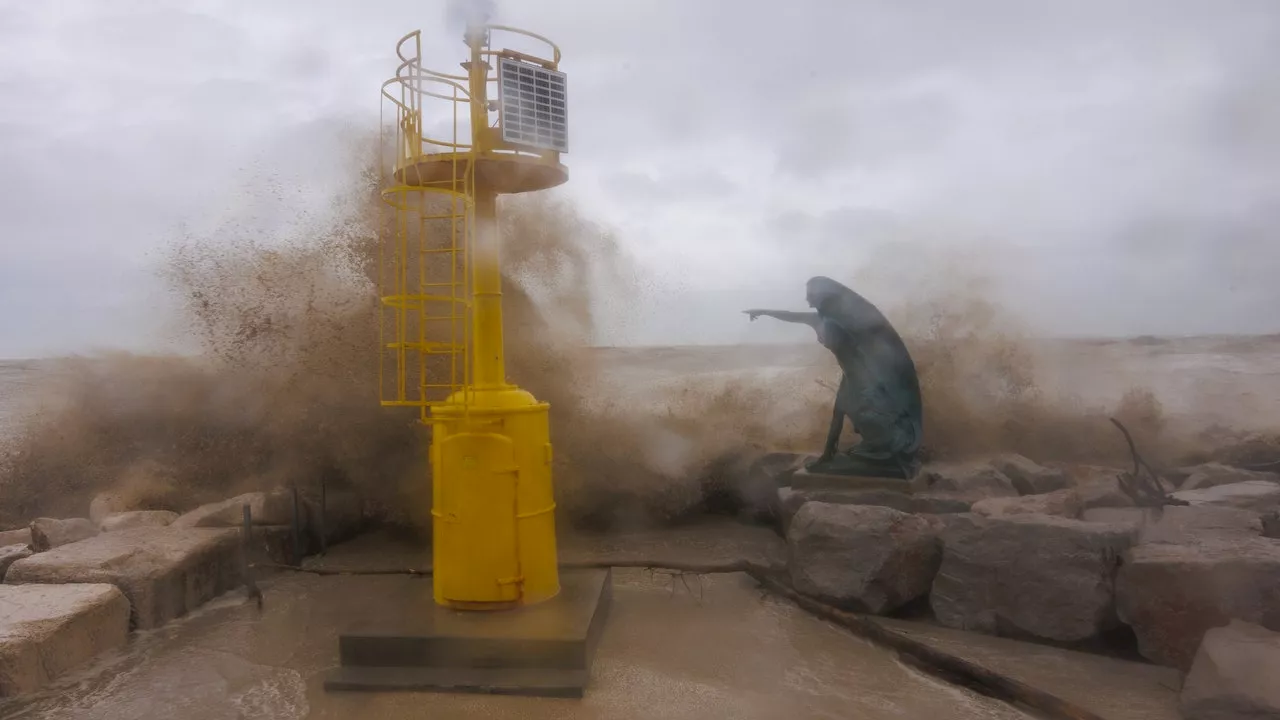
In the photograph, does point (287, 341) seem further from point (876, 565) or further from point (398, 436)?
point (876, 565)

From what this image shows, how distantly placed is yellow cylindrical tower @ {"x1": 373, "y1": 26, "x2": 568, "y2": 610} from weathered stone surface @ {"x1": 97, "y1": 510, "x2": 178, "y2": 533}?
443cm

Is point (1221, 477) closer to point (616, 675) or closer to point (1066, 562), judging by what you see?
point (1066, 562)

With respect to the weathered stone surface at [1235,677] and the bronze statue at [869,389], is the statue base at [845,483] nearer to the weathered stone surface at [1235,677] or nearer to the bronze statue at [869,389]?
the bronze statue at [869,389]

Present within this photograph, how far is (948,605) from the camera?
241 inches

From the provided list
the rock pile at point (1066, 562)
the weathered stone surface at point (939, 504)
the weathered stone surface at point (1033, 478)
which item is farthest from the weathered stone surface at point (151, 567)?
the weathered stone surface at point (1033, 478)

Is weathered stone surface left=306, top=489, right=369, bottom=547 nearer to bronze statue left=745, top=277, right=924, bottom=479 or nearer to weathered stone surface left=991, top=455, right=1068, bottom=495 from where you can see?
bronze statue left=745, top=277, right=924, bottom=479

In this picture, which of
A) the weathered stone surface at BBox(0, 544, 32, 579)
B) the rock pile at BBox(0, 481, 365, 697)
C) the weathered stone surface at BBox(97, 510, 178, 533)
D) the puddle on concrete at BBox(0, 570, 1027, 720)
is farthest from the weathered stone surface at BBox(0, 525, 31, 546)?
the puddle on concrete at BBox(0, 570, 1027, 720)

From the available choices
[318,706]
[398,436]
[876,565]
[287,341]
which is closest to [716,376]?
[398,436]

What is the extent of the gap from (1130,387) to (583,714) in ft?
39.7

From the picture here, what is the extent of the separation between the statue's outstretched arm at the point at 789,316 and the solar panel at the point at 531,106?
3534mm

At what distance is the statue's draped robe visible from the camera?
7.83 meters

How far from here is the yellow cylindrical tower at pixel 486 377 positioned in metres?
5.36

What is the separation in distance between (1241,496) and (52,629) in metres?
9.37

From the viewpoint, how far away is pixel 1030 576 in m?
5.71
